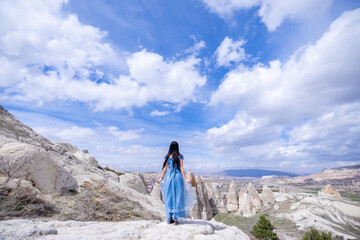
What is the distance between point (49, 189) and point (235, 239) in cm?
569

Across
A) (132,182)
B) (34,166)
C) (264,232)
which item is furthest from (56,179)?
(264,232)

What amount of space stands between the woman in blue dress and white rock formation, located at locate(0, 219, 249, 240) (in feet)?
1.23

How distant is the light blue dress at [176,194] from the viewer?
485cm

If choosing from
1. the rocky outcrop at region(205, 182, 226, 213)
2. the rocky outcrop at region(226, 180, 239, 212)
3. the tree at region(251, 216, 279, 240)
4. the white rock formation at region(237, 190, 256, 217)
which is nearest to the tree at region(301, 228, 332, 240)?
the tree at region(251, 216, 279, 240)

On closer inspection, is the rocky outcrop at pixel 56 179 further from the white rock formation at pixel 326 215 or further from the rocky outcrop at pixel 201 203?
the white rock formation at pixel 326 215

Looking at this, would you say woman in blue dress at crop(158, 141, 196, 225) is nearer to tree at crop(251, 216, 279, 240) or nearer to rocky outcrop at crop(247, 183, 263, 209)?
tree at crop(251, 216, 279, 240)

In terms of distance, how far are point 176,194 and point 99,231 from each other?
1.93m

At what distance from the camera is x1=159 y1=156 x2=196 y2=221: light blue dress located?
15.9ft

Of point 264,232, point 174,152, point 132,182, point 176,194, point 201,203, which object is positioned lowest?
point 264,232

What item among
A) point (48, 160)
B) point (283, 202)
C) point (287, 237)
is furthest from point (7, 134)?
point (283, 202)

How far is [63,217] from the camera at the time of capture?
485 cm

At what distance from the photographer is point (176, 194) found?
4961 mm

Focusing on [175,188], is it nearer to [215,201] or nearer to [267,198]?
[215,201]

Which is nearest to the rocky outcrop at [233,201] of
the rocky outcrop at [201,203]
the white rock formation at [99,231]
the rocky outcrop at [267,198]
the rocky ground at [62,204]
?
the rocky outcrop at [267,198]
